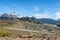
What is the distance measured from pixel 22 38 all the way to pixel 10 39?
1.20 metres

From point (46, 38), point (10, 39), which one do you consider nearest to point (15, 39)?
point (10, 39)

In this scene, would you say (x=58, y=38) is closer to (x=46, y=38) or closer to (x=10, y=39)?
(x=46, y=38)

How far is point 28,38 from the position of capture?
18.0 meters

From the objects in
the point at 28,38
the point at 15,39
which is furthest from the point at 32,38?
the point at 15,39

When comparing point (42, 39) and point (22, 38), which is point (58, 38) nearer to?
point (42, 39)

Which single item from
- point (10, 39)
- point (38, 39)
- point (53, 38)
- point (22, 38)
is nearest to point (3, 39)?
point (10, 39)

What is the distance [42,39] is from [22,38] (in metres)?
1.86

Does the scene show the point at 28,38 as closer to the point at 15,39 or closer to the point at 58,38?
the point at 15,39

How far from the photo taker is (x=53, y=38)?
17.5 meters

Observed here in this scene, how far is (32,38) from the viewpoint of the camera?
18.1 meters

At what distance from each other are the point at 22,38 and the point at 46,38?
223cm

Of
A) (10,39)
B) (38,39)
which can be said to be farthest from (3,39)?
(38,39)

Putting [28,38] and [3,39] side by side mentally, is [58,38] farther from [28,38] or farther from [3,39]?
[3,39]

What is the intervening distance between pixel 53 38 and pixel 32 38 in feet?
6.52
